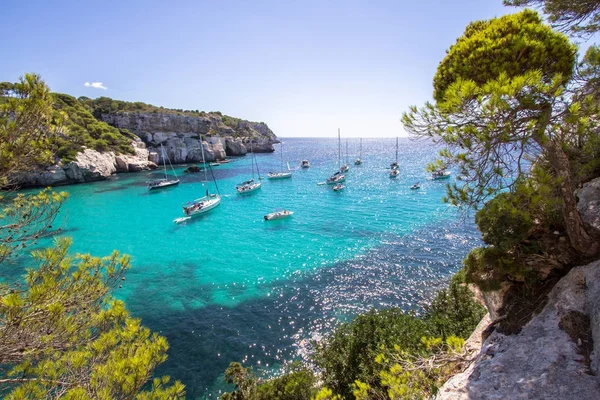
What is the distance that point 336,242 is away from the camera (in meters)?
30.0

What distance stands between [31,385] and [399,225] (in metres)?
33.3

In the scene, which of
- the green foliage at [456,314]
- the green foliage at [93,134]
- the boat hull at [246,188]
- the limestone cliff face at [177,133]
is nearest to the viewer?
the green foliage at [456,314]

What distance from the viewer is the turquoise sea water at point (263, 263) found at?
16.8 m

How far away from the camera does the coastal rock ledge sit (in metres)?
5.03

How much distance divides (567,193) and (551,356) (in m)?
3.41

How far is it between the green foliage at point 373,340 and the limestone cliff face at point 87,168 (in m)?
61.8

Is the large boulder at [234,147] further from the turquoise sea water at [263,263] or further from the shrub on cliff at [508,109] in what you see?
the shrub on cliff at [508,109]

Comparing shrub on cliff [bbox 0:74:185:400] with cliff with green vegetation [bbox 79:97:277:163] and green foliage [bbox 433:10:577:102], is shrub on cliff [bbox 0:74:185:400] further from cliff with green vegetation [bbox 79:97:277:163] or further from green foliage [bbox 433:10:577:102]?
cliff with green vegetation [bbox 79:97:277:163]

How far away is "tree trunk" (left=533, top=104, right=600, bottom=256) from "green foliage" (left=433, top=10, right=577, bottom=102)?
1235mm

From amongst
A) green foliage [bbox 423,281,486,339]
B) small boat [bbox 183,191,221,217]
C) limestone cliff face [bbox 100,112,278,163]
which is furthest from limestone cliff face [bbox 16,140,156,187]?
green foliage [bbox 423,281,486,339]

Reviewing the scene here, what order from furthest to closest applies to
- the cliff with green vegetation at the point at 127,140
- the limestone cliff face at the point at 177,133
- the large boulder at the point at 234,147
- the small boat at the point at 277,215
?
the large boulder at the point at 234,147 < the limestone cliff face at the point at 177,133 < the cliff with green vegetation at the point at 127,140 < the small boat at the point at 277,215

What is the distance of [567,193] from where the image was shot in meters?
6.07

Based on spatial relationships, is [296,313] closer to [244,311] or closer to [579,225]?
[244,311]

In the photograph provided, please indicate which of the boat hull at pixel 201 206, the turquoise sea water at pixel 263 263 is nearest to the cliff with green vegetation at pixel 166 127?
the boat hull at pixel 201 206
